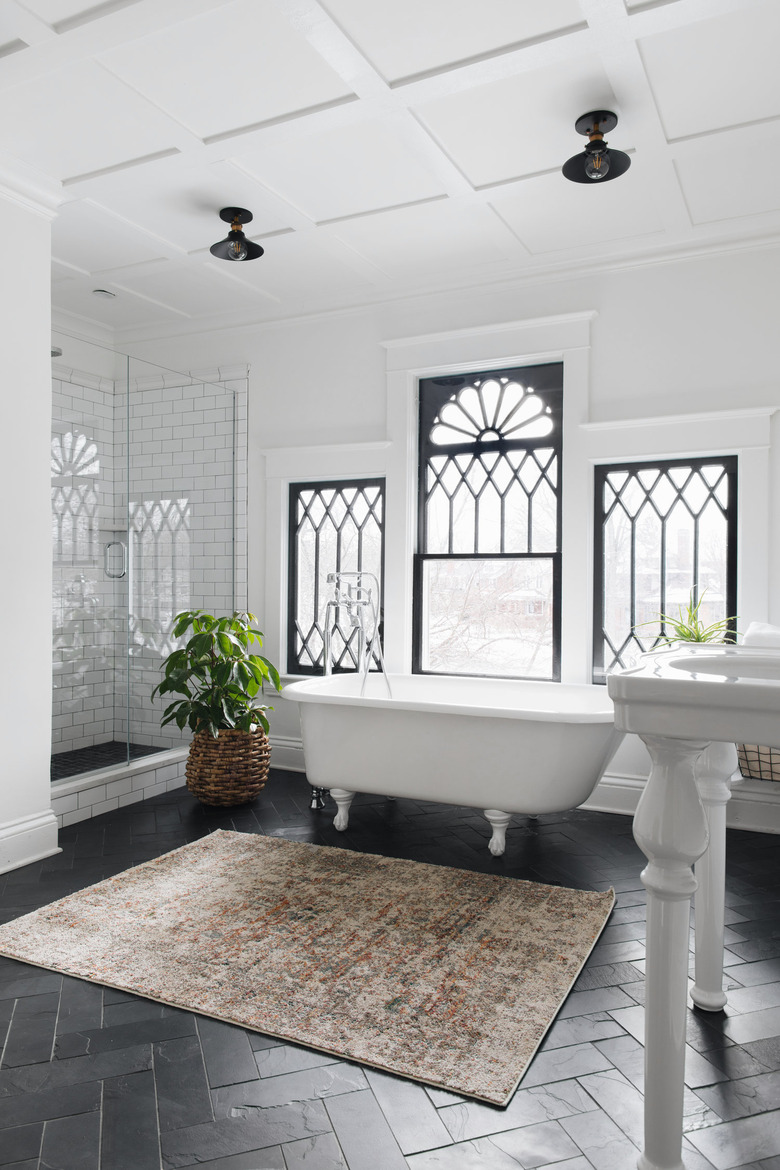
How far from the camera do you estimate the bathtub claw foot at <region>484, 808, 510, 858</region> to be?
3211 mm

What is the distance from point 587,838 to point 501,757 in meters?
0.70

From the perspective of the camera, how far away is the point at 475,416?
14.4 feet

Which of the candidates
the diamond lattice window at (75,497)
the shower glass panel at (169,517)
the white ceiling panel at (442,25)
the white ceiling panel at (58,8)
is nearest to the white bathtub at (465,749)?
the shower glass panel at (169,517)

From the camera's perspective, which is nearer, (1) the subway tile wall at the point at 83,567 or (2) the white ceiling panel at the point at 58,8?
(2) the white ceiling panel at the point at 58,8

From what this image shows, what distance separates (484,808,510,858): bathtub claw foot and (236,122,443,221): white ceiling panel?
2.69 meters

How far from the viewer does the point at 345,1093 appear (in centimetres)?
172

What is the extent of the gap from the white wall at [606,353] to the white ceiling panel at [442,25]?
176cm

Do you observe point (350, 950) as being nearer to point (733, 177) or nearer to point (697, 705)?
point (697, 705)

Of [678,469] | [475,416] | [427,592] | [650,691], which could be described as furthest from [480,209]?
[650,691]

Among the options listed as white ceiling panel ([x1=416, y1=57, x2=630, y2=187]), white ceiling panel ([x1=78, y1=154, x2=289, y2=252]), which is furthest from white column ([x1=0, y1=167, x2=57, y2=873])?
white ceiling panel ([x1=416, y1=57, x2=630, y2=187])

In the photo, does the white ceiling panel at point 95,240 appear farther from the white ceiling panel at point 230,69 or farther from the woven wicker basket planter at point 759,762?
the woven wicker basket planter at point 759,762

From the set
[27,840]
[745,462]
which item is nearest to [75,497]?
[27,840]

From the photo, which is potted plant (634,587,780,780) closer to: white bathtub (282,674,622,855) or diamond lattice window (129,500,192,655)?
white bathtub (282,674,622,855)

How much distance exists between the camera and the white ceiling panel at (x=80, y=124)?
8.51 ft
